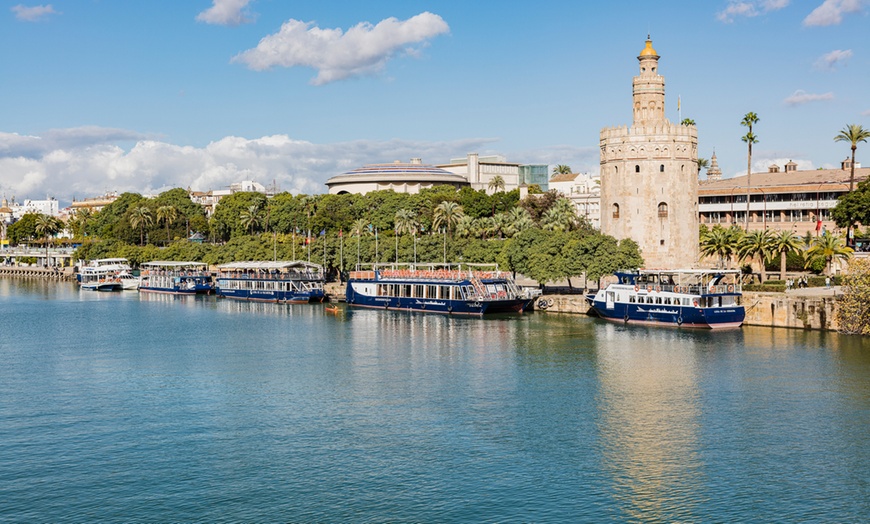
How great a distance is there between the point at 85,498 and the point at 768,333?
5065 cm

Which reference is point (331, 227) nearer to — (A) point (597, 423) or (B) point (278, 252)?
(B) point (278, 252)

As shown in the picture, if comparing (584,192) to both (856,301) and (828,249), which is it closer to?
(828,249)

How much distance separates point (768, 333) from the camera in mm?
69438

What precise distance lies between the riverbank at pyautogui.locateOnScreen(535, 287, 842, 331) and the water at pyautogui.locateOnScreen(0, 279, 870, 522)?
1.70m

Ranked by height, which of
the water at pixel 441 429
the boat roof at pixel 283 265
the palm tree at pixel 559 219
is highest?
the palm tree at pixel 559 219


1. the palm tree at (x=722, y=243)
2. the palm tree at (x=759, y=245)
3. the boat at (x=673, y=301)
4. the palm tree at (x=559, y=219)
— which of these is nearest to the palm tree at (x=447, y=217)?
the palm tree at (x=559, y=219)

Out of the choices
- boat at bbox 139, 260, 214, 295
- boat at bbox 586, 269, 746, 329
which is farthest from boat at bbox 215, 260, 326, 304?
boat at bbox 586, 269, 746, 329

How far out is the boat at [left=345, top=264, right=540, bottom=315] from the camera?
86.3 meters

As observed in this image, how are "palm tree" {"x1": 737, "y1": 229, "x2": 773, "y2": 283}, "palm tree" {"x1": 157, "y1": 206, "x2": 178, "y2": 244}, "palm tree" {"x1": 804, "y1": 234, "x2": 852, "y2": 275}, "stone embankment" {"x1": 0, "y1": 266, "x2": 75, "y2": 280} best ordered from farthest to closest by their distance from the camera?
"stone embankment" {"x1": 0, "y1": 266, "x2": 75, "y2": 280} → "palm tree" {"x1": 157, "y1": 206, "x2": 178, "y2": 244} → "palm tree" {"x1": 737, "y1": 229, "x2": 773, "y2": 283} → "palm tree" {"x1": 804, "y1": 234, "x2": 852, "y2": 275}

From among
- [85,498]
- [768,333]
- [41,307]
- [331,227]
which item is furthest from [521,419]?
[331,227]

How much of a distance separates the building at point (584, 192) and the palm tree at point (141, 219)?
72.5 metres

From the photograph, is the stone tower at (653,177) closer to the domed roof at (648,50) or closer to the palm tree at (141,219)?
the domed roof at (648,50)

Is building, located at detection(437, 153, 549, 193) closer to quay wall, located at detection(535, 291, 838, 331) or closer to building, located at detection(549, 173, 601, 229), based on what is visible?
building, located at detection(549, 173, 601, 229)

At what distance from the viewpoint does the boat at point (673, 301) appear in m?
72.3
